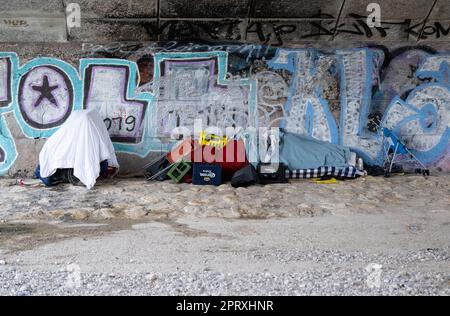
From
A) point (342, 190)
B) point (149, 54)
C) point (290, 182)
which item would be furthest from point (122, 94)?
point (342, 190)

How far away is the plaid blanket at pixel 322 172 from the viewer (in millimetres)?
11039

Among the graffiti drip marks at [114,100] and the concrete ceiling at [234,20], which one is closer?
the concrete ceiling at [234,20]

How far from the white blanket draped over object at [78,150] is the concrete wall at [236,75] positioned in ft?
3.31

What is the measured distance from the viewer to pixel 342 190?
1005 centimetres

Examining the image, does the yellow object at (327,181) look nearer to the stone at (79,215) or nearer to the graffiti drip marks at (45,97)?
the stone at (79,215)

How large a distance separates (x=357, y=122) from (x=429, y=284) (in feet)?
22.0

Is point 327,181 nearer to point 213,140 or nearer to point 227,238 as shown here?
point 213,140

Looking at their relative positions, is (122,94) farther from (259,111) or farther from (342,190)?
(342,190)

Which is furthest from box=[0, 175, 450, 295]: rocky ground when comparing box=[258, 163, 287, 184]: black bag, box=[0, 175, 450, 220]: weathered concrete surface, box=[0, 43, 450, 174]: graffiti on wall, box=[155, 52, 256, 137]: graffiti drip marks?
box=[155, 52, 256, 137]: graffiti drip marks

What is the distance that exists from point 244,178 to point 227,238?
3123 millimetres

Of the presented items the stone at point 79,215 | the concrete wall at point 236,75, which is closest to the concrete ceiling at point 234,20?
the concrete wall at point 236,75

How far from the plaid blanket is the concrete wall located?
0.79 m

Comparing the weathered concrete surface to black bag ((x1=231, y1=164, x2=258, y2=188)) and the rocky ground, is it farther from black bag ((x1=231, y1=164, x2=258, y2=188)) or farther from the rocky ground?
black bag ((x1=231, y1=164, x2=258, y2=188))

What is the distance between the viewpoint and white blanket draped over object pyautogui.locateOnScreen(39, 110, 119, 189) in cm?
1008
